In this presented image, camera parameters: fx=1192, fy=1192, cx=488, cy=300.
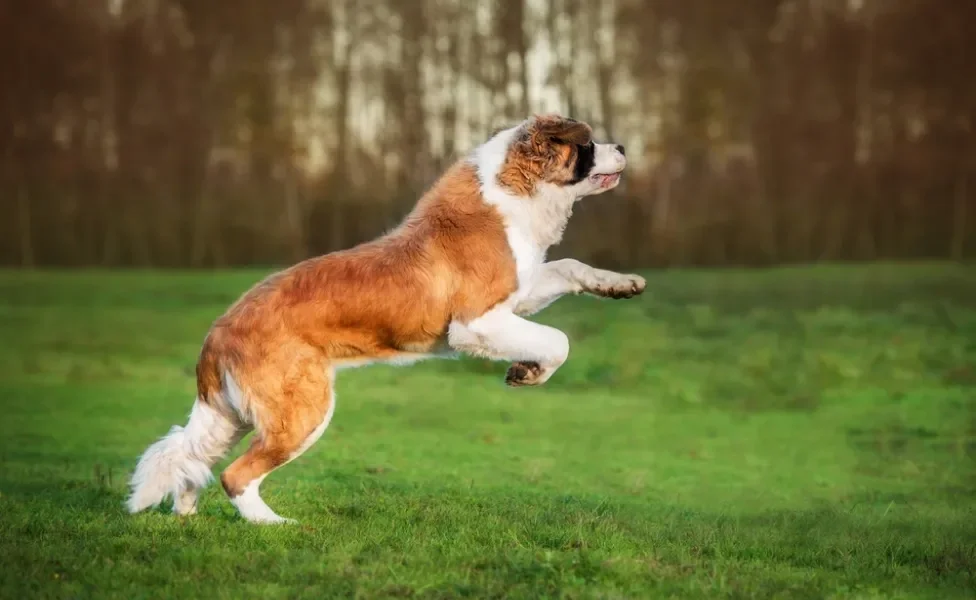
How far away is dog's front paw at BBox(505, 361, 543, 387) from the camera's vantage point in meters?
8.06

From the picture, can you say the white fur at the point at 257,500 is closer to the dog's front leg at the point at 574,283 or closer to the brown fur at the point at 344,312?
the brown fur at the point at 344,312

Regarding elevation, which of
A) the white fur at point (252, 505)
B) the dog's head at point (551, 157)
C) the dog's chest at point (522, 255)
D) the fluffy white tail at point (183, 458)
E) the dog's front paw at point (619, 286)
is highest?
the dog's head at point (551, 157)

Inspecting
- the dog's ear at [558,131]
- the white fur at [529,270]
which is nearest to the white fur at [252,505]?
the white fur at [529,270]

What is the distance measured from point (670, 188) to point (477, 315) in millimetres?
26458

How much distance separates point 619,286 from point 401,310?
1504 millimetres

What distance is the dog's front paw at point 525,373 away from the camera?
8062 millimetres

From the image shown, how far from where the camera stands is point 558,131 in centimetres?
836

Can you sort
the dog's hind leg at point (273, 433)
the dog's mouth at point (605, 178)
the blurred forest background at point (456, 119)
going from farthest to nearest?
the blurred forest background at point (456, 119) < the dog's mouth at point (605, 178) < the dog's hind leg at point (273, 433)

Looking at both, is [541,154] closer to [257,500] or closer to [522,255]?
[522,255]

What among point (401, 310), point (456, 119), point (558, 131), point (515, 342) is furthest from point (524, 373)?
point (456, 119)

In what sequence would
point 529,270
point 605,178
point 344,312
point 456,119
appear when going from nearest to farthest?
1. point 344,312
2. point 529,270
3. point 605,178
4. point 456,119

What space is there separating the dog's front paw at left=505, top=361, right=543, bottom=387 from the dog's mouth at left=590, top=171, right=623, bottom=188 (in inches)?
57.4

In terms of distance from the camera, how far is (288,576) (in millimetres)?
6711

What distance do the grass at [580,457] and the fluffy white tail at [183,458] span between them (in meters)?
0.23
